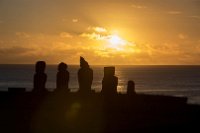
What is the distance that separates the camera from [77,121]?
74.4ft

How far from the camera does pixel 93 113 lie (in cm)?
2556

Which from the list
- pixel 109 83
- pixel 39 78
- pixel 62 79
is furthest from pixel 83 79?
pixel 39 78

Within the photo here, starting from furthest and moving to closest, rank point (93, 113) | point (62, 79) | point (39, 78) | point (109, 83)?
point (39, 78), point (62, 79), point (109, 83), point (93, 113)

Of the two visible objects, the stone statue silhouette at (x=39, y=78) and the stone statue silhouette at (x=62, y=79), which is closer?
the stone statue silhouette at (x=62, y=79)

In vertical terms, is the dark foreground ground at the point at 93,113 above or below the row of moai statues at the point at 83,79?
below

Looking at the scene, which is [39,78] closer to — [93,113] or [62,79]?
[62,79]

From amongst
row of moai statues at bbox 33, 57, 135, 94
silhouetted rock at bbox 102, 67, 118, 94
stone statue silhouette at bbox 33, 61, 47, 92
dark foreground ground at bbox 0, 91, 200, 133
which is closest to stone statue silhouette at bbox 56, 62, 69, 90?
row of moai statues at bbox 33, 57, 135, 94

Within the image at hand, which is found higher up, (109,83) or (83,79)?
(83,79)

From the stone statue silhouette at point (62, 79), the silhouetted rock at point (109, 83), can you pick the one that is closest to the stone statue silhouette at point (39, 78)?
the stone statue silhouette at point (62, 79)

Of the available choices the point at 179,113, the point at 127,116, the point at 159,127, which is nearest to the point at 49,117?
the point at 127,116

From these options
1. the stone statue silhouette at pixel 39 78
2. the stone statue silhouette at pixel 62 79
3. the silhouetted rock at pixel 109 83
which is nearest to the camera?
the silhouetted rock at pixel 109 83

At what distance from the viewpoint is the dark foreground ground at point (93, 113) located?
825 inches

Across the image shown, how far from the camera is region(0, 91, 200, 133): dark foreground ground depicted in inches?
825

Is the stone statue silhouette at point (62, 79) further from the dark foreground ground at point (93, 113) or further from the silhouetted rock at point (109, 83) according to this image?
the silhouetted rock at point (109, 83)
